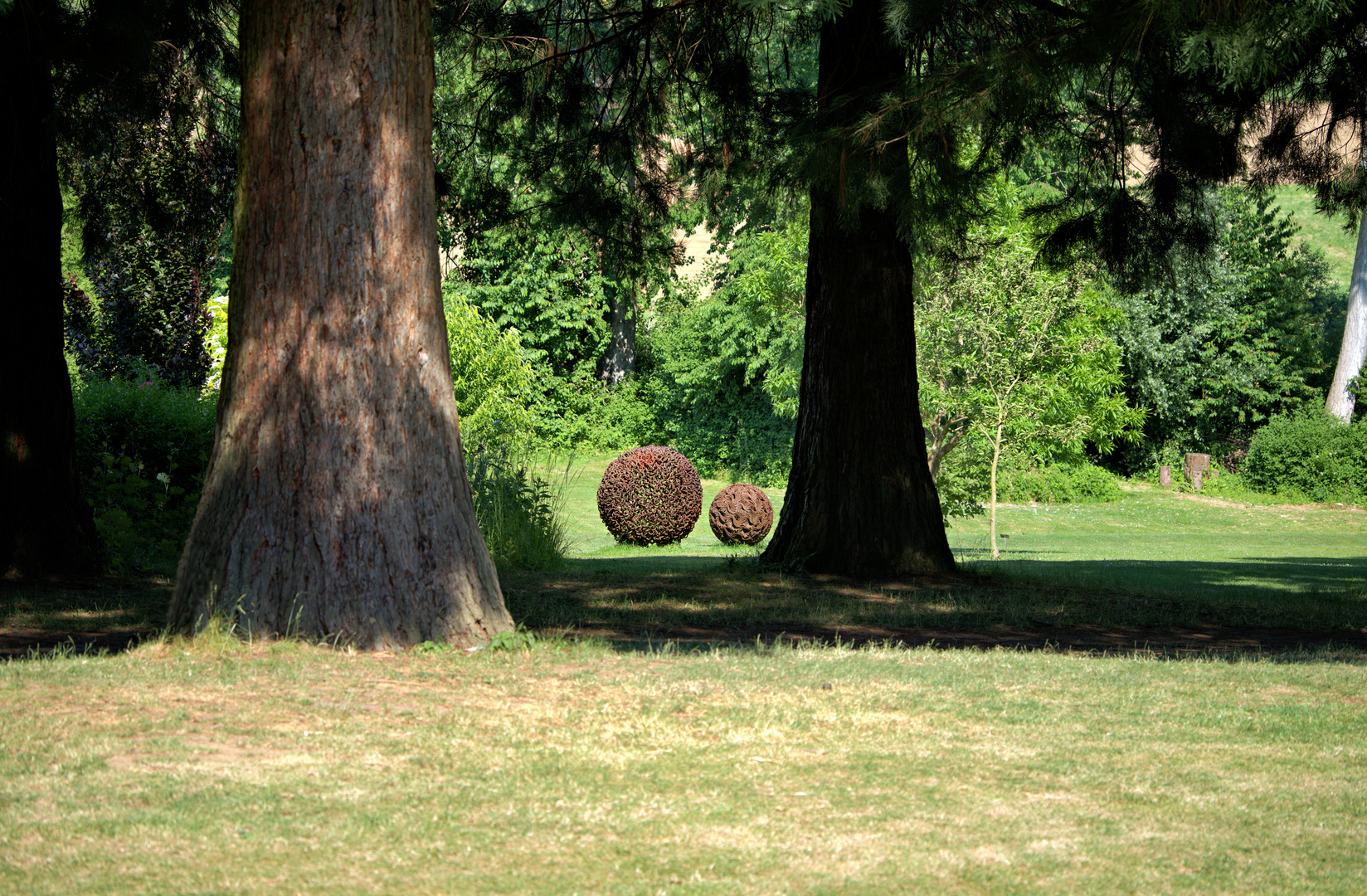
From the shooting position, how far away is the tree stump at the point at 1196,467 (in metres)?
32.2

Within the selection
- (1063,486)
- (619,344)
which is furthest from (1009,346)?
(619,344)

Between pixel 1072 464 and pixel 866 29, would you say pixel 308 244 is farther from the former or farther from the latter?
pixel 1072 464

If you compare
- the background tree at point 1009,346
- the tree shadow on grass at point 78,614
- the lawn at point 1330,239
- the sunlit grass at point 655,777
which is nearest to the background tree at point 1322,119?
the sunlit grass at point 655,777

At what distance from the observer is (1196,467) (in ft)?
106

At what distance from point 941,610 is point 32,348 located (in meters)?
6.95

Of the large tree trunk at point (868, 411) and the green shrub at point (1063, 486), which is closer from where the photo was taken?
the large tree trunk at point (868, 411)

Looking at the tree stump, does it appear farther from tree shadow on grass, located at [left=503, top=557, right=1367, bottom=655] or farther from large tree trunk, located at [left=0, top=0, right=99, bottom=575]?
large tree trunk, located at [left=0, top=0, right=99, bottom=575]

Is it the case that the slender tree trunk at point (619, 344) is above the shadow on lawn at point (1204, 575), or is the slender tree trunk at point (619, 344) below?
above

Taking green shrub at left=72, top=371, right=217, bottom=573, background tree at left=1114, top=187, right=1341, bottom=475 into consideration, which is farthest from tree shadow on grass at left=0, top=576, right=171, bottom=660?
background tree at left=1114, top=187, right=1341, bottom=475

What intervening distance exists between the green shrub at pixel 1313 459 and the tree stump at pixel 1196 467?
1.20m

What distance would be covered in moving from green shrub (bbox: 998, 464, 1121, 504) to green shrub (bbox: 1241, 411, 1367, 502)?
386cm

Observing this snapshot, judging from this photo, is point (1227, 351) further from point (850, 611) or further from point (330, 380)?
point (330, 380)

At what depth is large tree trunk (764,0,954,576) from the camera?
33.2 ft

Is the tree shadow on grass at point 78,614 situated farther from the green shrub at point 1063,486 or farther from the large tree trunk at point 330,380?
the green shrub at point 1063,486
